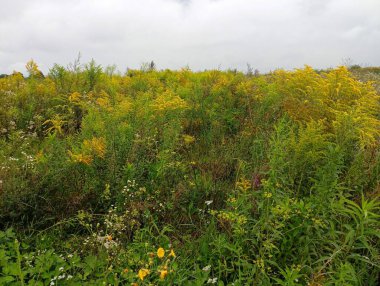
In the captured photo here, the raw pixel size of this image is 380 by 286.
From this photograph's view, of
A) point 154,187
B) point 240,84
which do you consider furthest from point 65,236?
point 240,84

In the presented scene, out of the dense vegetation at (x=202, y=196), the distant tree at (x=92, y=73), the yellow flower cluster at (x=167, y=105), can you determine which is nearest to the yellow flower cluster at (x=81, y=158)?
the dense vegetation at (x=202, y=196)

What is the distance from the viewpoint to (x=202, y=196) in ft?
12.9

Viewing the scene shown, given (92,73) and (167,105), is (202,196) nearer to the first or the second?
(167,105)

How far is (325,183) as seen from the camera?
116 inches

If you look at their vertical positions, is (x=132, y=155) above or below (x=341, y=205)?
above

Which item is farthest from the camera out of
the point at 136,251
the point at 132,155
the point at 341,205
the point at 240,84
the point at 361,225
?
the point at 240,84

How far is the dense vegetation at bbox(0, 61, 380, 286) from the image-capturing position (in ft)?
8.89

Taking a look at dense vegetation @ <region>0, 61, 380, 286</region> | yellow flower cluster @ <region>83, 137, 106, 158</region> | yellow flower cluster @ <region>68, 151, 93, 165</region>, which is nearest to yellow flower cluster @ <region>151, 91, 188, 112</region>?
dense vegetation @ <region>0, 61, 380, 286</region>

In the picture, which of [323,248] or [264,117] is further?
[264,117]

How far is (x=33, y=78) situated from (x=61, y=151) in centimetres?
478

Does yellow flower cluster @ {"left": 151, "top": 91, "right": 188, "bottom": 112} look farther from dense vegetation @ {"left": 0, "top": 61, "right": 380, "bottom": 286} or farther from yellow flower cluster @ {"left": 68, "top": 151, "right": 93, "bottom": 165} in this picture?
yellow flower cluster @ {"left": 68, "top": 151, "right": 93, "bottom": 165}

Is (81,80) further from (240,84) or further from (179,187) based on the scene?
(179,187)

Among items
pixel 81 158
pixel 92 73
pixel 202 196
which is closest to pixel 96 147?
pixel 81 158

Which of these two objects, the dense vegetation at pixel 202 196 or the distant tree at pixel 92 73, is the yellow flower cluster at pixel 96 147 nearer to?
the dense vegetation at pixel 202 196
